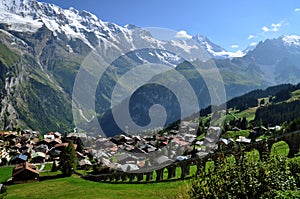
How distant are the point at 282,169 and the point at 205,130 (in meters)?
132

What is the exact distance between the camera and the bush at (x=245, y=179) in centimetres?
1259

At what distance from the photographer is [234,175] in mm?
13453

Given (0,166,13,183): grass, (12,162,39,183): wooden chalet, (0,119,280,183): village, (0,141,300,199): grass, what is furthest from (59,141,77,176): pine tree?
(0,166,13,183): grass

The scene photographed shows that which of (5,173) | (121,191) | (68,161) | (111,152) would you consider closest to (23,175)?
(68,161)

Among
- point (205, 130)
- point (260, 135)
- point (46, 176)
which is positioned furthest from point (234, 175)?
point (205, 130)

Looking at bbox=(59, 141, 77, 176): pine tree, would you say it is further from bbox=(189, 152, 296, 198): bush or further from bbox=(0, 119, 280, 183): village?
bbox=(189, 152, 296, 198): bush

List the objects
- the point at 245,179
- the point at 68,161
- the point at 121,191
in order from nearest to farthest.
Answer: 1. the point at 245,179
2. the point at 121,191
3. the point at 68,161

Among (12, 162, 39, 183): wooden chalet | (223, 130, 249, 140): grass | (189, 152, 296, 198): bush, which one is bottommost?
(12, 162, 39, 183): wooden chalet

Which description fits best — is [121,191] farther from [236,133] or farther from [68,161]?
[236,133]

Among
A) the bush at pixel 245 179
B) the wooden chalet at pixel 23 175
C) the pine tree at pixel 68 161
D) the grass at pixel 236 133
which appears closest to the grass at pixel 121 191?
the bush at pixel 245 179

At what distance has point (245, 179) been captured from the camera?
1306 cm

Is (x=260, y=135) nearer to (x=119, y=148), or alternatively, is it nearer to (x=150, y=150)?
(x=150, y=150)

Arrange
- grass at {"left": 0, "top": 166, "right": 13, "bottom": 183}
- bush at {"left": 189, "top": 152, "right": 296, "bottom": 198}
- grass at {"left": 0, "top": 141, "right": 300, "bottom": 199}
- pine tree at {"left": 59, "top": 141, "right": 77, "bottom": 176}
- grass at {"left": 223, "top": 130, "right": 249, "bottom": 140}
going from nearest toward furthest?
1. bush at {"left": 189, "top": 152, "right": 296, "bottom": 198}
2. grass at {"left": 0, "top": 141, "right": 300, "bottom": 199}
3. pine tree at {"left": 59, "top": 141, "right": 77, "bottom": 176}
4. grass at {"left": 0, "top": 166, "right": 13, "bottom": 183}
5. grass at {"left": 223, "top": 130, "right": 249, "bottom": 140}

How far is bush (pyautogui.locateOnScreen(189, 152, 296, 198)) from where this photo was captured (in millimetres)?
12586
